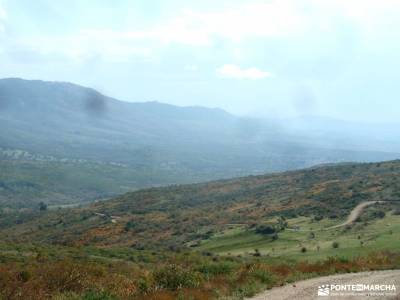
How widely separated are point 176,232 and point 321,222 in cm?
1612

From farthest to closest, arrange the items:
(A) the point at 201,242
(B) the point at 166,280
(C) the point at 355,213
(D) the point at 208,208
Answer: (D) the point at 208,208 → (A) the point at 201,242 → (C) the point at 355,213 → (B) the point at 166,280

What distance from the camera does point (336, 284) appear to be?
14.4m

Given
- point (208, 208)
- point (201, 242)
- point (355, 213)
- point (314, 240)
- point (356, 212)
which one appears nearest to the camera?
point (314, 240)

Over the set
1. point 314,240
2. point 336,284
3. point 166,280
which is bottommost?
point 314,240

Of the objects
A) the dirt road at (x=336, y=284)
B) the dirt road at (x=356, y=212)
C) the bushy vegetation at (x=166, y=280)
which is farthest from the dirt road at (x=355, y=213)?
the dirt road at (x=336, y=284)

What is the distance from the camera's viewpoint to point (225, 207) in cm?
6325

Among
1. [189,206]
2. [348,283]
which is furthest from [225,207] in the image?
[348,283]

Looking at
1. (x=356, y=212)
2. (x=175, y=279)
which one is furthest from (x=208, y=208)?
(x=175, y=279)

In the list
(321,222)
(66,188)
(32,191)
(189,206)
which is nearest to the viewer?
(321,222)

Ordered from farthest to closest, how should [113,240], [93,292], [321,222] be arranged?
1. [113,240]
2. [321,222]
3. [93,292]

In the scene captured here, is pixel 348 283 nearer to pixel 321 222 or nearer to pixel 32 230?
pixel 321 222

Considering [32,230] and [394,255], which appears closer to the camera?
[394,255]

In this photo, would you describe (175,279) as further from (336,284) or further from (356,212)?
(356,212)

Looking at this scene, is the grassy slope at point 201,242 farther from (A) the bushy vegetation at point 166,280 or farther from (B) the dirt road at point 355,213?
(B) the dirt road at point 355,213
